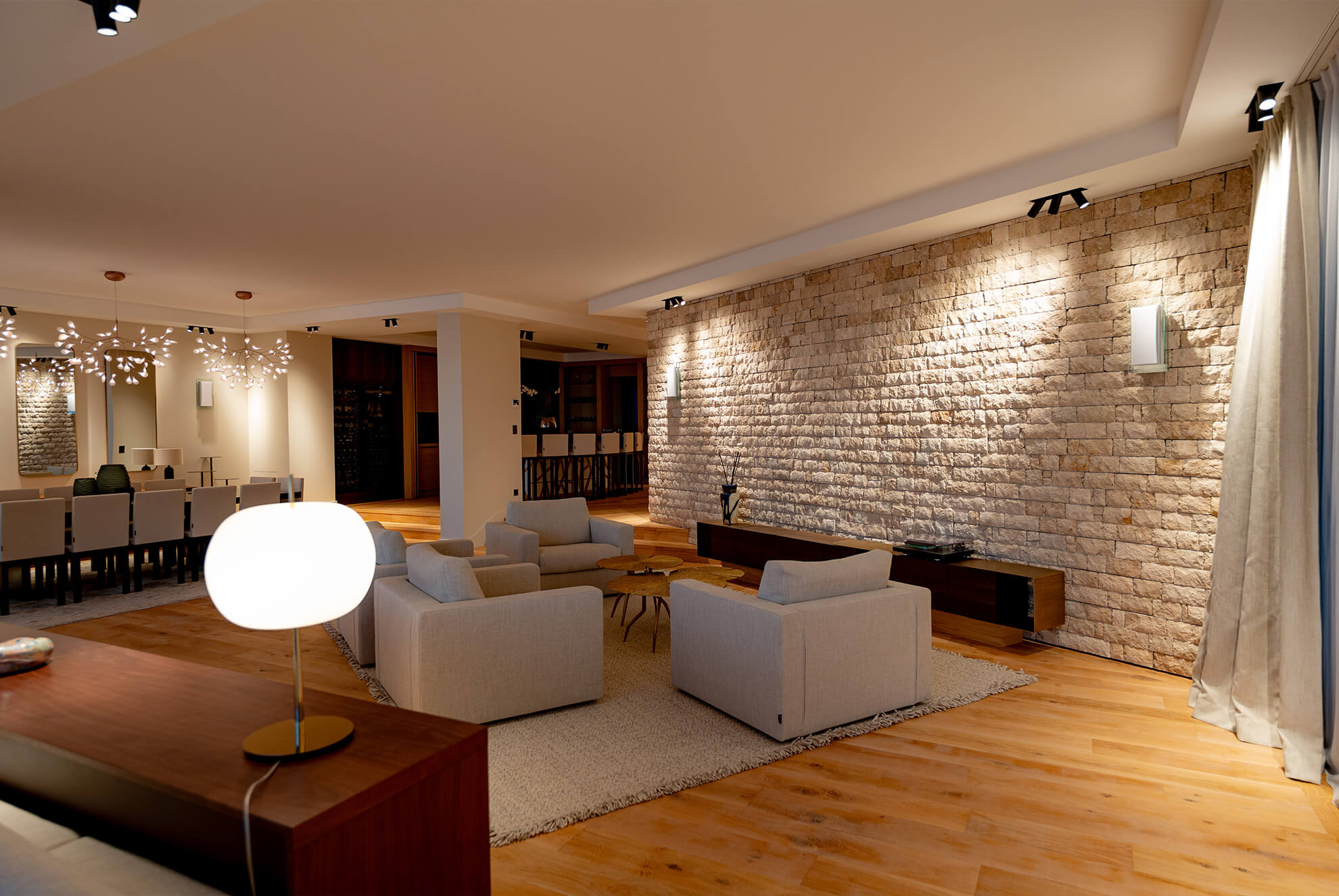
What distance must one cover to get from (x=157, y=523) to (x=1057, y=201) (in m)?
7.92

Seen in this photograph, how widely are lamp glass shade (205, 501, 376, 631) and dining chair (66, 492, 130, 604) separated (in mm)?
6146

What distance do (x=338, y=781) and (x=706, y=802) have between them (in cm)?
184

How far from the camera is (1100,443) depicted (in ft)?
15.2

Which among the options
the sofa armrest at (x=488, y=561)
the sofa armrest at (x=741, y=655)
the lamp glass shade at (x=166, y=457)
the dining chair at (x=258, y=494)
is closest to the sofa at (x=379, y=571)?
the sofa armrest at (x=488, y=561)

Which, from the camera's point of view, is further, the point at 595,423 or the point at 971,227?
the point at 595,423

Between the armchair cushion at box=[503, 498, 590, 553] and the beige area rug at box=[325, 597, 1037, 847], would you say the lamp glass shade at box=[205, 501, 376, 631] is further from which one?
the armchair cushion at box=[503, 498, 590, 553]

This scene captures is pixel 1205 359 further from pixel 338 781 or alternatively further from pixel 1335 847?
pixel 338 781

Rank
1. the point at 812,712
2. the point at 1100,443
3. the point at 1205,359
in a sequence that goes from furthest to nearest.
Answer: the point at 1100,443 → the point at 1205,359 → the point at 812,712

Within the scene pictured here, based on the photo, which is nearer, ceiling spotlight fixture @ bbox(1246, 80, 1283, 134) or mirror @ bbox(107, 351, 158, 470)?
ceiling spotlight fixture @ bbox(1246, 80, 1283, 134)

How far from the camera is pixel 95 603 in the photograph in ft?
20.4

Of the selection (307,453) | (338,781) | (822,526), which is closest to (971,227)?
(822,526)

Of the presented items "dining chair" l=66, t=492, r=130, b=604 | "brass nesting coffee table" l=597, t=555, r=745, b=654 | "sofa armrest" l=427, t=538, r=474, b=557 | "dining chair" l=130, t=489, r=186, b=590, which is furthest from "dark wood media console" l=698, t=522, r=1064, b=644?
"dining chair" l=66, t=492, r=130, b=604

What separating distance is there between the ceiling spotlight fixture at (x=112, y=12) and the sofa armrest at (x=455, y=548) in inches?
121

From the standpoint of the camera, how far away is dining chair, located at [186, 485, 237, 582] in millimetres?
6965
